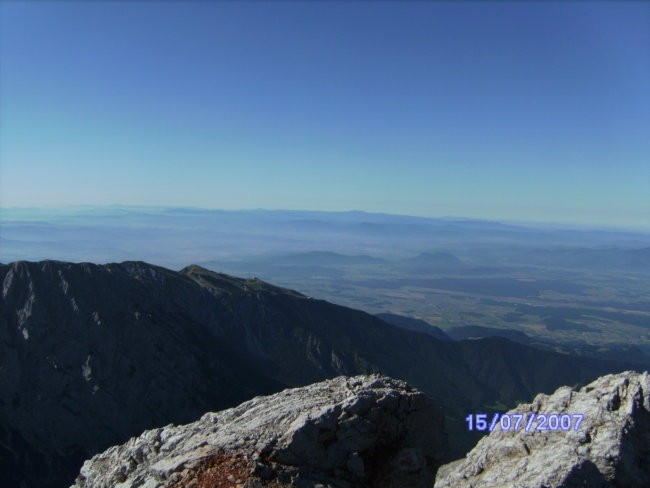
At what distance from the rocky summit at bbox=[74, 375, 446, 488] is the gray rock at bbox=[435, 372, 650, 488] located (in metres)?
4.31

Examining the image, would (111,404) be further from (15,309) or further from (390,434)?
(390,434)

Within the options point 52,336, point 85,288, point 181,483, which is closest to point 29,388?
point 52,336

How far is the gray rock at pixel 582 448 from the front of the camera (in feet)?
72.3

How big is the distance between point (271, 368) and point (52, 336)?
76.6 meters

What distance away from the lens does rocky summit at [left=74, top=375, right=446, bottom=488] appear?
64.8 feet

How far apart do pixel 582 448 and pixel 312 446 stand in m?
13.1

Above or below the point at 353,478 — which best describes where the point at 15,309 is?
below

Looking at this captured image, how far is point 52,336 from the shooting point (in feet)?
396
